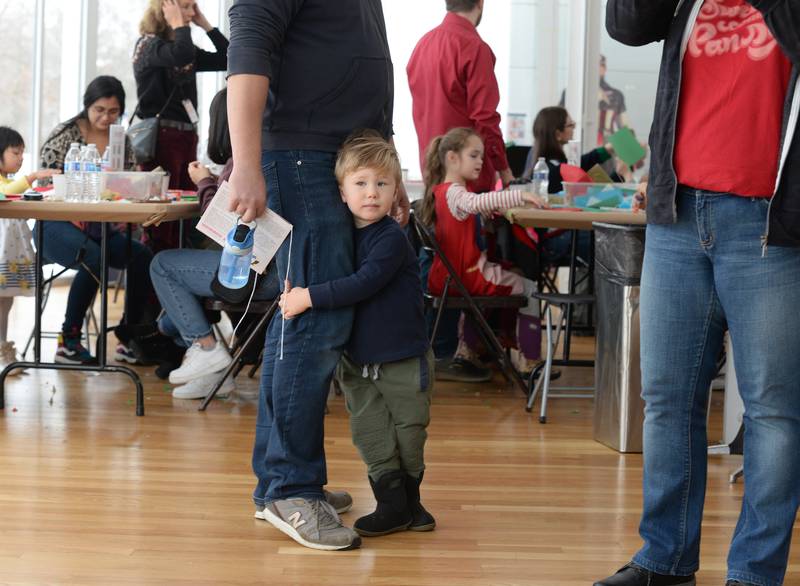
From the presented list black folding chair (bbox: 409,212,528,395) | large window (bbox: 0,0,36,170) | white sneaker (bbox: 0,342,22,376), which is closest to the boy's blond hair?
black folding chair (bbox: 409,212,528,395)

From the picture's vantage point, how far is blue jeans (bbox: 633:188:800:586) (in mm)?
1961

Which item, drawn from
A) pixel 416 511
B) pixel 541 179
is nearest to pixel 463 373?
pixel 541 179

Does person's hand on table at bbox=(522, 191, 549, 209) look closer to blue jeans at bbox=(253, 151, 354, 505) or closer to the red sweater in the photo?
the red sweater

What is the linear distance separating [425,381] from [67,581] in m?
0.85

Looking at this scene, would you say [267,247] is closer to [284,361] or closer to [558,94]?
[284,361]

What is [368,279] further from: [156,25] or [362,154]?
[156,25]

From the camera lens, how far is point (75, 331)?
4801 millimetres

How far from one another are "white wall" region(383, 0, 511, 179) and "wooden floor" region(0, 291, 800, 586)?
455cm

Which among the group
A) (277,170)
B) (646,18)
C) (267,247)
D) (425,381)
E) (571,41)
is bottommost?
(425,381)

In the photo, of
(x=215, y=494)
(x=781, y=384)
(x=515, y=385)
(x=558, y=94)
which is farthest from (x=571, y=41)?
(x=781, y=384)

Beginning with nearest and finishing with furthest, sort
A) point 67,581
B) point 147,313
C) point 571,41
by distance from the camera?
point 67,581 < point 147,313 < point 571,41

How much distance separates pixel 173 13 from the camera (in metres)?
5.15

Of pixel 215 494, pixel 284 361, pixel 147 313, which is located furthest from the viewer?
pixel 147 313

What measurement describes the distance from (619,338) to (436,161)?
1.23m
